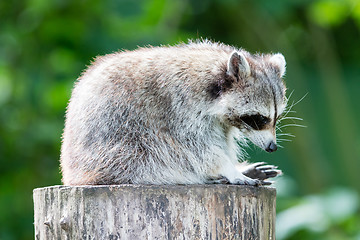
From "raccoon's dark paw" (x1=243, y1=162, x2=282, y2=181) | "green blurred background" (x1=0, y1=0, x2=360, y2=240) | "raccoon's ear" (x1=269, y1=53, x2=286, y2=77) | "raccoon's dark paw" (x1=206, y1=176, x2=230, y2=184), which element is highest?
"green blurred background" (x1=0, y1=0, x2=360, y2=240)

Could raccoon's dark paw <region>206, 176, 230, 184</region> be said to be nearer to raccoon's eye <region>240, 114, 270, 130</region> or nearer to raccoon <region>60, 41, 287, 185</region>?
raccoon <region>60, 41, 287, 185</region>

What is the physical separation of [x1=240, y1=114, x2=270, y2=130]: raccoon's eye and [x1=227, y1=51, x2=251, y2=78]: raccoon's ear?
345 mm

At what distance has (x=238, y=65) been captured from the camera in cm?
460

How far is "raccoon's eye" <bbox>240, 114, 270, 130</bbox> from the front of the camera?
4.67 m

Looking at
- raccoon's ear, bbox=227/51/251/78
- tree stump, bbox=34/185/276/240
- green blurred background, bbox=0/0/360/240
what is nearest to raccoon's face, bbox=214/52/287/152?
raccoon's ear, bbox=227/51/251/78

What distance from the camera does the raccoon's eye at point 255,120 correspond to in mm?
4668

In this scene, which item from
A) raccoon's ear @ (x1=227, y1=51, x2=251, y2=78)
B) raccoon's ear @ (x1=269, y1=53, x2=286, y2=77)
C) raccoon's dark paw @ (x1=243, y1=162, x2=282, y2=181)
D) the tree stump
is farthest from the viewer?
raccoon's ear @ (x1=269, y1=53, x2=286, y2=77)

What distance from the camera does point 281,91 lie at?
478 centimetres

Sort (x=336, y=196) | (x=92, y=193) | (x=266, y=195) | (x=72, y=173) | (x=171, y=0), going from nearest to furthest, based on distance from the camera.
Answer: (x=92, y=193) → (x=266, y=195) → (x=72, y=173) → (x=336, y=196) → (x=171, y=0)

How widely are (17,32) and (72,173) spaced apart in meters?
4.79

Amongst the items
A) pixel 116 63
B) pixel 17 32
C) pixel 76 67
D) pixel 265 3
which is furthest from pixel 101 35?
pixel 116 63

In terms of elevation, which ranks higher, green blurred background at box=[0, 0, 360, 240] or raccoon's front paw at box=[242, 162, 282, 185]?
green blurred background at box=[0, 0, 360, 240]

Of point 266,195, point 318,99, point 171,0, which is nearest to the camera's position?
point 266,195

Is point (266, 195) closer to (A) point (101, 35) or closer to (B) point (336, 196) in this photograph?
(B) point (336, 196)
